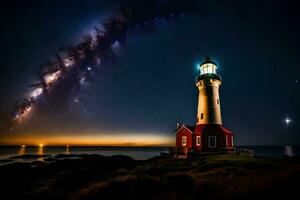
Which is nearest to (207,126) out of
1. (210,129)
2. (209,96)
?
(210,129)

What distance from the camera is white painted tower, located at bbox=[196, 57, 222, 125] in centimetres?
2830

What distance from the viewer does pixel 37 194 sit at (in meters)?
12.7

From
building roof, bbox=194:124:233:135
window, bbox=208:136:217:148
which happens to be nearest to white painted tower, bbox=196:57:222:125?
building roof, bbox=194:124:233:135

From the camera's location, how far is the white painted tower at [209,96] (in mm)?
28297

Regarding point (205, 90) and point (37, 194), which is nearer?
point (37, 194)

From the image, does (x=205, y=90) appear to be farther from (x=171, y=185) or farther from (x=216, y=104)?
(x=171, y=185)

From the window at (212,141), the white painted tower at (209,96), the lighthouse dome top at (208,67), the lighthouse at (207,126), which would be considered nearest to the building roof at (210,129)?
the lighthouse at (207,126)

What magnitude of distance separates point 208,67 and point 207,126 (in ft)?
A: 29.4

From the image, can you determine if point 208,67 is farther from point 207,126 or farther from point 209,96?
point 207,126

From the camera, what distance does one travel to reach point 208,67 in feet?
98.2

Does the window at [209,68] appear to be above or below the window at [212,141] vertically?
above

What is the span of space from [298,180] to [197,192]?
4.63 meters

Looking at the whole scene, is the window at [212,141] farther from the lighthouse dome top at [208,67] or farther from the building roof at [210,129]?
the lighthouse dome top at [208,67]

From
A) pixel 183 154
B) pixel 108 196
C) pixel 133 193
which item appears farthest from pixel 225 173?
pixel 183 154
